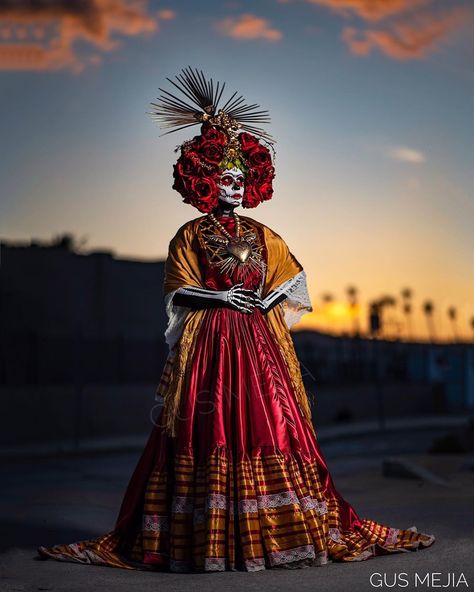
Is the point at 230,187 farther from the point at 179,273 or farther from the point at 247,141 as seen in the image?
the point at 179,273

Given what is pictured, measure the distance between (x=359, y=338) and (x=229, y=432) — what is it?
3310 centimetres

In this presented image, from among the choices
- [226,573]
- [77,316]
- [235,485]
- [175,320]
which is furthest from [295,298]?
[77,316]

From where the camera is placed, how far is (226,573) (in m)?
6.96

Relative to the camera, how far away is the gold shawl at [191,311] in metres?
7.47

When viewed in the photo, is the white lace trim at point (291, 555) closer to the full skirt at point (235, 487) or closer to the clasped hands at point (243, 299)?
the full skirt at point (235, 487)

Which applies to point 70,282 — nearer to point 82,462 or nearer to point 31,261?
point 31,261

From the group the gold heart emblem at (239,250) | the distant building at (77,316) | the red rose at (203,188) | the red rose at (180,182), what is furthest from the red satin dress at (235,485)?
the distant building at (77,316)

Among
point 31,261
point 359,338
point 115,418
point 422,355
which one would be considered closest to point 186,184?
point 115,418

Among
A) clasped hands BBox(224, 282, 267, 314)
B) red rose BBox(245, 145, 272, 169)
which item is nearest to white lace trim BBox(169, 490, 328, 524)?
clasped hands BBox(224, 282, 267, 314)

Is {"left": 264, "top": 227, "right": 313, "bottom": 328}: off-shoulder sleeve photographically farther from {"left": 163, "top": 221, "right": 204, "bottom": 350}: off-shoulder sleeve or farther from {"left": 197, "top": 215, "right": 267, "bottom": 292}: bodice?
{"left": 163, "top": 221, "right": 204, "bottom": 350}: off-shoulder sleeve

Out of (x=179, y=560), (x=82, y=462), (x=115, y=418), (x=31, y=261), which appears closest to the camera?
(x=179, y=560)

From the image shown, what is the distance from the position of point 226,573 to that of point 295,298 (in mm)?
1999

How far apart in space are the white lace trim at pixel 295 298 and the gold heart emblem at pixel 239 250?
407mm

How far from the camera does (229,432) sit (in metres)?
7.27
